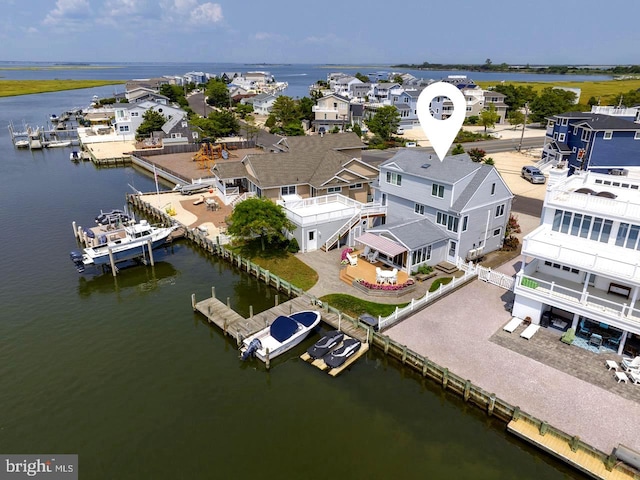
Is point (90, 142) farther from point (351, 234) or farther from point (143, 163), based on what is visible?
point (351, 234)

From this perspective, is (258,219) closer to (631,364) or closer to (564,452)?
(564,452)

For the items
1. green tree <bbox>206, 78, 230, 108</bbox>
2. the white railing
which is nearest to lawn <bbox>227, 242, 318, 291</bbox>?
the white railing

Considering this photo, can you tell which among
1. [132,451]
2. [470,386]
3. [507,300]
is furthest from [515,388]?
[132,451]

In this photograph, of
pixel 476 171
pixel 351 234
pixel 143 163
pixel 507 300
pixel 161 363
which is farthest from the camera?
pixel 143 163

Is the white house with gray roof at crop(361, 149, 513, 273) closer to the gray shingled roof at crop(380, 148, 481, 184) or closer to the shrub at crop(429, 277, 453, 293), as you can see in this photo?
the gray shingled roof at crop(380, 148, 481, 184)

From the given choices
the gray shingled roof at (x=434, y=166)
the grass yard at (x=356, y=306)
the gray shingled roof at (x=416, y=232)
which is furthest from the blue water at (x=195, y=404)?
the gray shingled roof at (x=434, y=166)

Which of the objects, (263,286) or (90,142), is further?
(90,142)

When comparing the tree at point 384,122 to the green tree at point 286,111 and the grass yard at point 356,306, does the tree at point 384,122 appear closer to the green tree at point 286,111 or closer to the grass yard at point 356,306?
the green tree at point 286,111
